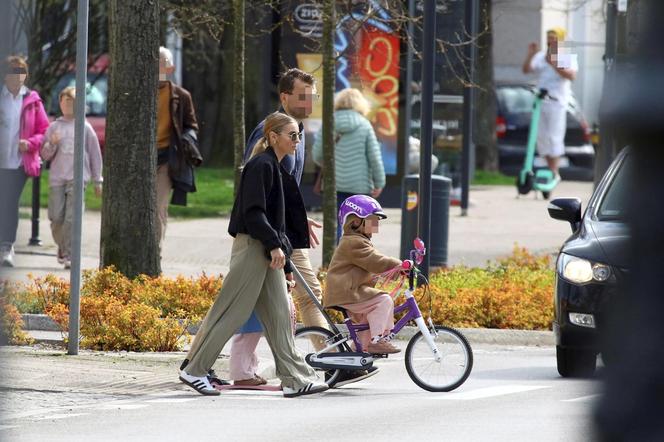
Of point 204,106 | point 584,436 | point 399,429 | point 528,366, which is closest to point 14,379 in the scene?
point 584,436

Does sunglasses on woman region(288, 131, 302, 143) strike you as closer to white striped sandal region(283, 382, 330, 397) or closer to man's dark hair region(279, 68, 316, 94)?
man's dark hair region(279, 68, 316, 94)

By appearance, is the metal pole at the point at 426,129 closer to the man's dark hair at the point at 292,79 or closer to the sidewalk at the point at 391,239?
the sidewalk at the point at 391,239

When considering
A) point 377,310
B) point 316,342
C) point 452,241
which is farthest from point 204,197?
point 377,310

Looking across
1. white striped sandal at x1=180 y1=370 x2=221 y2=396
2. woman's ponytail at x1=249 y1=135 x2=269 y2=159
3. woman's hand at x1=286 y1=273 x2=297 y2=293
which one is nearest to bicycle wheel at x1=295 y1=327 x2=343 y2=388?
woman's hand at x1=286 y1=273 x2=297 y2=293

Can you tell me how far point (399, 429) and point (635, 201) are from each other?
5566 millimetres

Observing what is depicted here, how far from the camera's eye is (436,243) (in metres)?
14.2

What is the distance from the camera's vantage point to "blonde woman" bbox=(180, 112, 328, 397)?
7.76 m

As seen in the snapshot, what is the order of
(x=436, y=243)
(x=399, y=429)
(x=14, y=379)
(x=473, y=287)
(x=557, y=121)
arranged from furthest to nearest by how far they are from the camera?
1. (x=557, y=121)
2. (x=436, y=243)
3. (x=473, y=287)
4. (x=399, y=429)
5. (x=14, y=379)

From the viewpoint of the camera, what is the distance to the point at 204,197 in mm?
22688

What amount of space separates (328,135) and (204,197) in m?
10.0

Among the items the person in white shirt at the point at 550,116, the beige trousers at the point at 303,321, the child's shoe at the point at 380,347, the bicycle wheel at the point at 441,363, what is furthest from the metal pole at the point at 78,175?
the person in white shirt at the point at 550,116

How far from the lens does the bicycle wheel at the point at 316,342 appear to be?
27.3 feet

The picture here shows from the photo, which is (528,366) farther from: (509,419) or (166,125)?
(166,125)

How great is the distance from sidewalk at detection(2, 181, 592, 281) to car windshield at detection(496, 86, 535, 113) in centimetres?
604
